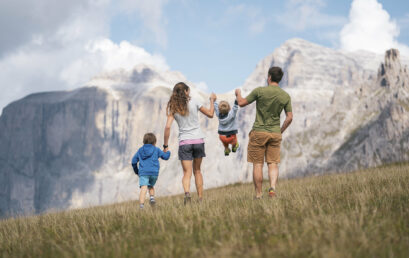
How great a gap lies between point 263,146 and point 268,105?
1.06 metres

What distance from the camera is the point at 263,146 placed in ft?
30.6

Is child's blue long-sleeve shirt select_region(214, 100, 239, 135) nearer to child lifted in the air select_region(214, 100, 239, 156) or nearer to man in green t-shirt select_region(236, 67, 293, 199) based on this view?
child lifted in the air select_region(214, 100, 239, 156)

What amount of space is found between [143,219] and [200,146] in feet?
11.8

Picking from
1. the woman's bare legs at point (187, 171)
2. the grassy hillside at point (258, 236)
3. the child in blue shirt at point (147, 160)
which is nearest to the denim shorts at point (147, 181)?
the child in blue shirt at point (147, 160)

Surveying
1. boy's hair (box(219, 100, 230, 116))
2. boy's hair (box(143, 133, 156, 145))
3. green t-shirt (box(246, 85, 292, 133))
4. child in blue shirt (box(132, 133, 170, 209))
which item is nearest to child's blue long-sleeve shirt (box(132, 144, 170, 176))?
child in blue shirt (box(132, 133, 170, 209))

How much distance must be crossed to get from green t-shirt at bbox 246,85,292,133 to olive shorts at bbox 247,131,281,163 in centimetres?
14

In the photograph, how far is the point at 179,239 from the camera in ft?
14.4

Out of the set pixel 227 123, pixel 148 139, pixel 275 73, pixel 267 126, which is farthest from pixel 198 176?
pixel 275 73

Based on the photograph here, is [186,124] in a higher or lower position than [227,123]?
lower

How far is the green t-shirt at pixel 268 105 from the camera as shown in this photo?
29.8 feet

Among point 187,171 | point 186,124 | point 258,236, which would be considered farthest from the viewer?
point 187,171

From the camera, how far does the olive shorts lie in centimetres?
915

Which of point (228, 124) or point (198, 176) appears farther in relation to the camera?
point (228, 124)

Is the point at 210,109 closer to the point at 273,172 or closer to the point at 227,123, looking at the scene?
the point at 273,172
